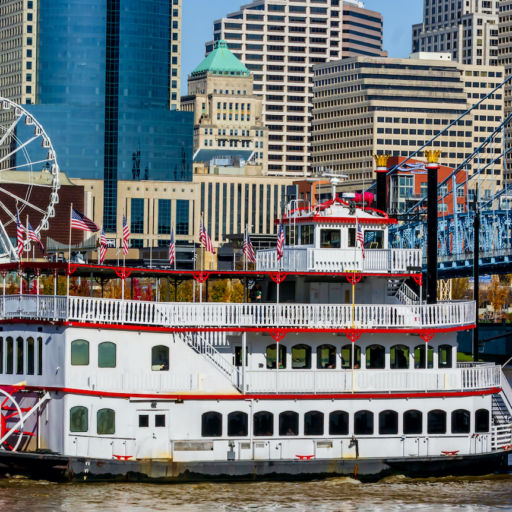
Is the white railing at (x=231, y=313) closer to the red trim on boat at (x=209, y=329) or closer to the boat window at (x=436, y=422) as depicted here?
the red trim on boat at (x=209, y=329)

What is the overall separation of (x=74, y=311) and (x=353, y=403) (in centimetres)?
774

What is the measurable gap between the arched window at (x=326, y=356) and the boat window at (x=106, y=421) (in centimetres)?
580

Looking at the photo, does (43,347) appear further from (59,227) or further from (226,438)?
(59,227)

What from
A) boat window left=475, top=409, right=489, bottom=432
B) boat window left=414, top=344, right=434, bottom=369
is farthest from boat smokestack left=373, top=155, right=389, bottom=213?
boat window left=475, top=409, right=489, bottom=432

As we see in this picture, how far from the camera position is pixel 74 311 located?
119 feet

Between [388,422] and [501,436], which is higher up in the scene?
[388,422]

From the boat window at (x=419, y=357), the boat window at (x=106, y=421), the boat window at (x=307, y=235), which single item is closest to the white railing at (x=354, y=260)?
the boat window at (x=307, y=235)

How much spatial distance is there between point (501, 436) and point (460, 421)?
156 centimetres

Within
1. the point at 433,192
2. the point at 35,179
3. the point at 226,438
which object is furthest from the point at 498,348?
the point at 35,179

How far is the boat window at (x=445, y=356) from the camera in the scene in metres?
39.2

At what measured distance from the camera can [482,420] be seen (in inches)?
1531

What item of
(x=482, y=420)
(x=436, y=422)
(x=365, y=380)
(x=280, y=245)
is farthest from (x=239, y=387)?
(x=482, y=420)

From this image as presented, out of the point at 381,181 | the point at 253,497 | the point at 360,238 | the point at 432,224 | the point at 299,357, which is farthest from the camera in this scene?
the point at 381,181

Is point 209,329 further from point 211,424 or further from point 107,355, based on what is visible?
point 107,355
